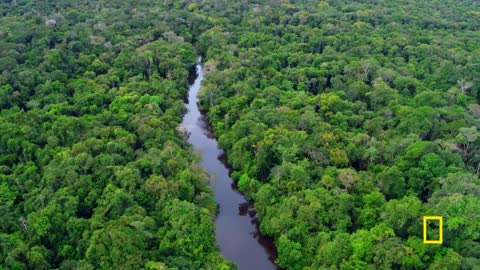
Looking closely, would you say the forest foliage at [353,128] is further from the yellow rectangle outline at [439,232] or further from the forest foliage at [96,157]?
the forest foliage at [96,157]

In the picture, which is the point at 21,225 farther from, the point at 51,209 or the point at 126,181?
the point at 126,181

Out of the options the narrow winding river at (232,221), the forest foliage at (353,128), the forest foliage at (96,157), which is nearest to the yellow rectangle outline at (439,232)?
the forest foliage at (353,128)

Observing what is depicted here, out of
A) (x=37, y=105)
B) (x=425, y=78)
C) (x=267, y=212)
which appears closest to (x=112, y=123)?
(x=37, y=105)

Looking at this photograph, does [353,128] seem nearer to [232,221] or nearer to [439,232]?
[232,221]

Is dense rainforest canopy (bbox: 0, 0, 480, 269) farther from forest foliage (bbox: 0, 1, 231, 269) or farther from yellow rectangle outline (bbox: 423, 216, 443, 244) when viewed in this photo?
yellow rectangle outline (bbox: 423, 216, 443, 244)

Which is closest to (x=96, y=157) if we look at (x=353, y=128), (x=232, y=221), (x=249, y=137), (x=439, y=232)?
(x=232, y=221)
